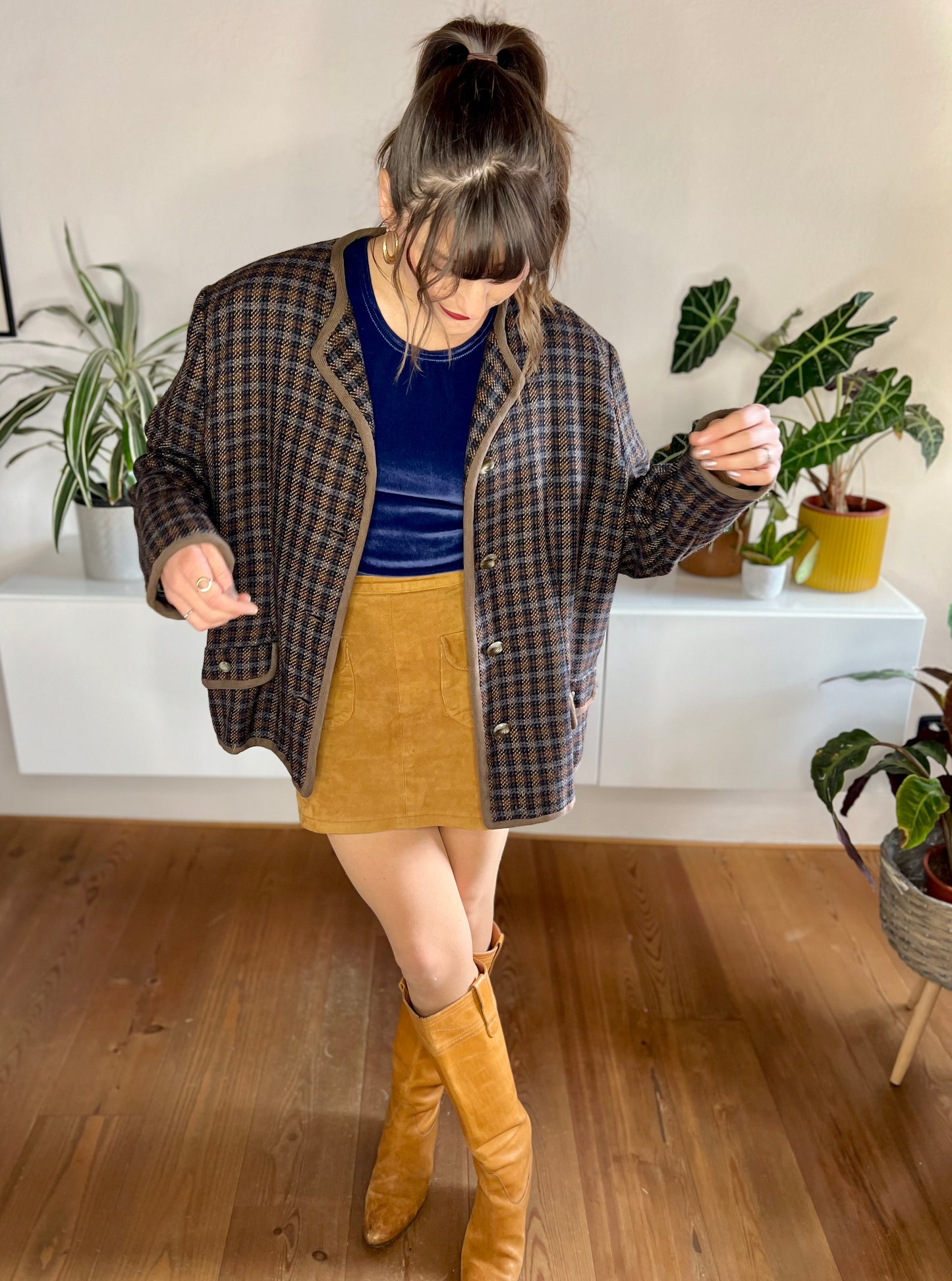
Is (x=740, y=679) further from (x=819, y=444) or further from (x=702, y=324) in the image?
(x=702, y=324)

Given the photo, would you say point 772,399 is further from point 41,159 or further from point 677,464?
point 41,159

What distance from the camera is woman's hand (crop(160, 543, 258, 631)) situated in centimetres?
112

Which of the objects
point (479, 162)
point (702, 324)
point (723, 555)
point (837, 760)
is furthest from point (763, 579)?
point (479, 162)

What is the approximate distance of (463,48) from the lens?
1.07 m

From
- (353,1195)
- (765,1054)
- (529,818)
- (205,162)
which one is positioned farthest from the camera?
(205,162)

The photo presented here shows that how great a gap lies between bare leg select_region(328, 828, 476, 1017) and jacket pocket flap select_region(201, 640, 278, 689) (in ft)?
0.74

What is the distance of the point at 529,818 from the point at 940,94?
63.9 inches

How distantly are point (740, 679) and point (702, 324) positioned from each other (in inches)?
27.6

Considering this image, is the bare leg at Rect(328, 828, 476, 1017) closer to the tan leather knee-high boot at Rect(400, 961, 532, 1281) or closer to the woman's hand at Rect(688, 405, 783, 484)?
the tan leather knee-high boot at Rect(400, 961, 532, 1281)

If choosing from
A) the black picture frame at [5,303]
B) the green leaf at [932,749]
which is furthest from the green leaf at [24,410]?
the green leaf at [932,749]

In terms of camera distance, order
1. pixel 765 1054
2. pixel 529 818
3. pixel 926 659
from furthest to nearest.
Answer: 1. pixel 926 659
2. pixel 765 1054
3. pixel 529 818

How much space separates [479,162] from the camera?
1.01m

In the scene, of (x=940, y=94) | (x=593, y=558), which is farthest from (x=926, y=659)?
(x=593, y=558)

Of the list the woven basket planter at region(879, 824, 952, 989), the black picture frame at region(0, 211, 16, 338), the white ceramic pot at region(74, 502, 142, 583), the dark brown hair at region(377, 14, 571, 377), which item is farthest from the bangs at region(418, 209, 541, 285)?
the black picture frame at region(0, 211, 16, 338)
